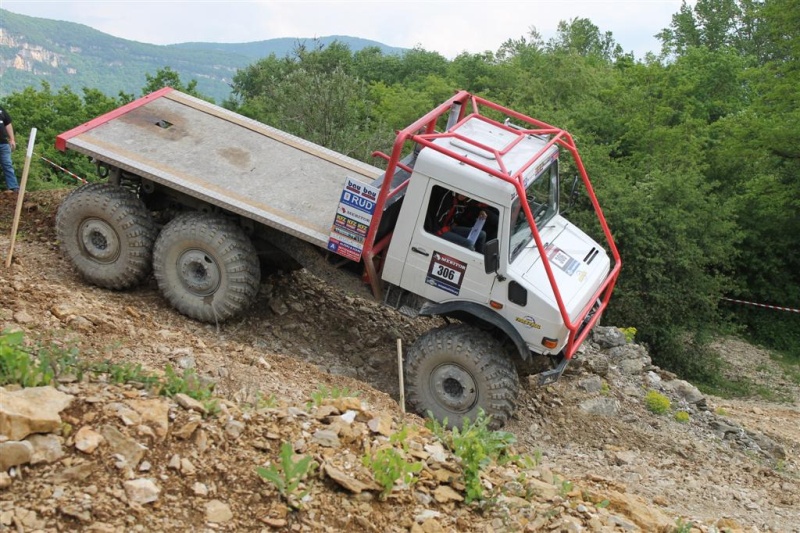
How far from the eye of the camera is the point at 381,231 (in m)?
8.62

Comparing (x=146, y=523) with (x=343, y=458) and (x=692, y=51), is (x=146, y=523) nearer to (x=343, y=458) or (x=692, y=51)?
(x=343, y=458)

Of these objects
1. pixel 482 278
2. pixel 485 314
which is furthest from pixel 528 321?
pixel 482 278

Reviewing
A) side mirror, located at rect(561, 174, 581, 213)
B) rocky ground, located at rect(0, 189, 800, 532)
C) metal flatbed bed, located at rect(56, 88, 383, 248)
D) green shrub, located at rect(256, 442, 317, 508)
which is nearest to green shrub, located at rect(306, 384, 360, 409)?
rocky ground, located at rect(0, 189, 800, 532)

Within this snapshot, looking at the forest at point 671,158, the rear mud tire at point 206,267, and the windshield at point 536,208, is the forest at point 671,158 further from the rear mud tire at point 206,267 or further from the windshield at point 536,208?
the windshield at point 536,208

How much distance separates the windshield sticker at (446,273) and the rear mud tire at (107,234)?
322 cm

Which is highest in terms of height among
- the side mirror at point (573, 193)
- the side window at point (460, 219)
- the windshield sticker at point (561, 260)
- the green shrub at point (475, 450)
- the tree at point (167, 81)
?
the side mirror at point (573, 193)

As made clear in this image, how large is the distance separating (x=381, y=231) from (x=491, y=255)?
47.8 inches

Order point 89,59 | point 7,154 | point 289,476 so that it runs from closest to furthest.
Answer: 1. point 289,476
2. point 7,154
3. point 89,59

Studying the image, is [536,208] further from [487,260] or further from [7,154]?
[7,154]

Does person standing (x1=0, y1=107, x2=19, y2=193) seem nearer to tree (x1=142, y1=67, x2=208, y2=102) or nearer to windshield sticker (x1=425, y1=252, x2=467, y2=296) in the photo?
windshield sticker (x1=425, y1=252, x2=467, y2=296)

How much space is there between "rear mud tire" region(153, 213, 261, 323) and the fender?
6.55ft

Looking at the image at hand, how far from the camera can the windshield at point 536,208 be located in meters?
8.22

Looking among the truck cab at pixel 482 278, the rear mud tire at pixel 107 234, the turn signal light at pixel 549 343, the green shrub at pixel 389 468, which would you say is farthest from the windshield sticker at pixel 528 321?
the rear mud tire at pixel 107 234

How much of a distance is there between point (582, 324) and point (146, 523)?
5.33m
